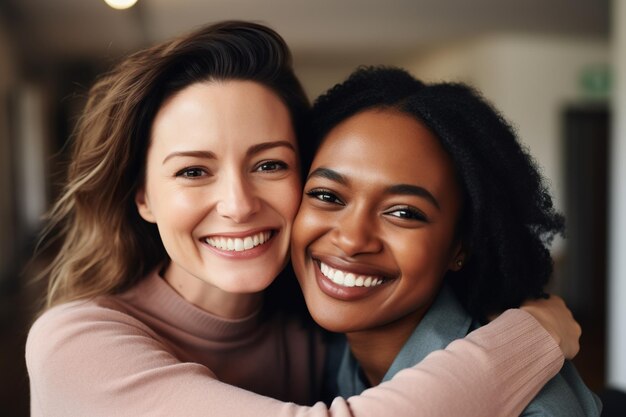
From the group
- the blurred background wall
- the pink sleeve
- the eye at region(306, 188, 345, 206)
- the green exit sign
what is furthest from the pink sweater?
the green exit sign

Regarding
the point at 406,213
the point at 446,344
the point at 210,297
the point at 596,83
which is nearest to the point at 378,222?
the point at 406,213

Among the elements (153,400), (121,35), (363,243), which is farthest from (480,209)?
(121,35)

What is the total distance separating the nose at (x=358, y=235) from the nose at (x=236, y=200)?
226mm

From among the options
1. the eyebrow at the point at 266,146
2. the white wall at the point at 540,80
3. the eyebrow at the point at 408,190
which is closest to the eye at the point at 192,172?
the eyebrow at the point at 266,146

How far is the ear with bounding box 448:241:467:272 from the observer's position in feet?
5.32

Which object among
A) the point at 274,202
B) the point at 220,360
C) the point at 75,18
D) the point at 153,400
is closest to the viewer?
the point at 153,400

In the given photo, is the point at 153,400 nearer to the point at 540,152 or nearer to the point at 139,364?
the point at 139,364

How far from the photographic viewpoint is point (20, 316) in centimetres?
611

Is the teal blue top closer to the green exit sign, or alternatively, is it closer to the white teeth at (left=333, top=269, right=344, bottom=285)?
the white teeth at (left=333, top=269, right=344, bottom=285)

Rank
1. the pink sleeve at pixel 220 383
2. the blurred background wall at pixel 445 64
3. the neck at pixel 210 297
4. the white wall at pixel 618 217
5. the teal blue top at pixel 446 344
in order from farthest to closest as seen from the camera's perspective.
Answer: the blurred background wall at pixel 445 64, the white wall at pixel 618 217, the neck at pixel 210 297, the teal blue top at pixel 446 344, the pink sleeve at pixel 220 383

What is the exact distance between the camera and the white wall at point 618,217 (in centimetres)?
424

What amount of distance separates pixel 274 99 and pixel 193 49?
245 mm

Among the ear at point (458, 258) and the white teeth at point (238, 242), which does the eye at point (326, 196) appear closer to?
the white teeth at point (238, 242)

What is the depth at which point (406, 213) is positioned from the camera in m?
1.50
